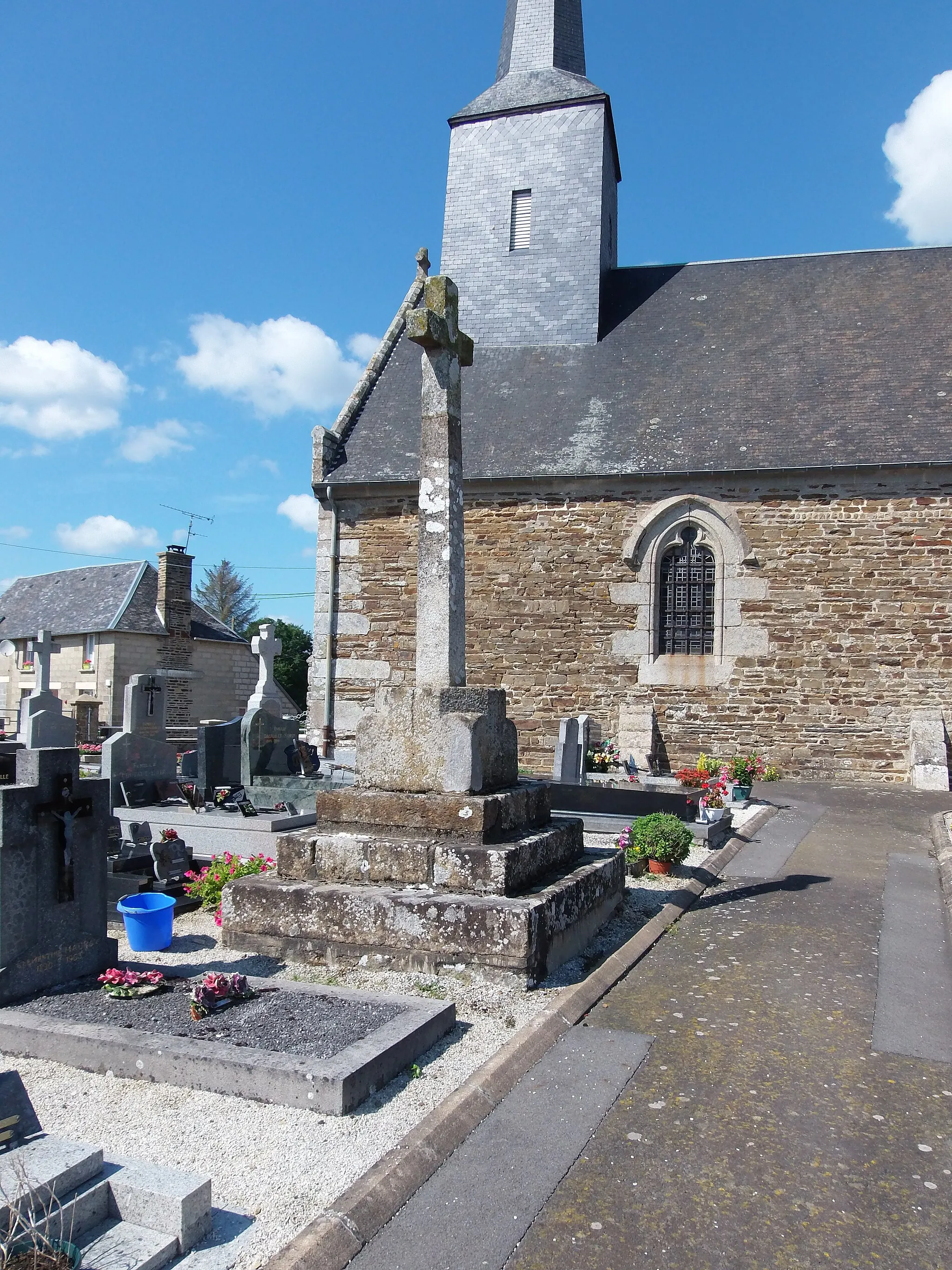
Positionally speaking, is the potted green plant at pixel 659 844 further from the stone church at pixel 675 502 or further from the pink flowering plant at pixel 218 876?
the stone church at pixel 675 502

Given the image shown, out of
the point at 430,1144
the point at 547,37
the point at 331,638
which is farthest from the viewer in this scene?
the point at 547,37

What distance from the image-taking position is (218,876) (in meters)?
6.77

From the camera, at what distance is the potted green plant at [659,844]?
744cm

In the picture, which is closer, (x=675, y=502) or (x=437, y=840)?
(x=437, y=840)

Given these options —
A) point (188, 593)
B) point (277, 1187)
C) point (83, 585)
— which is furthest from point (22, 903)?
point (83, 585)

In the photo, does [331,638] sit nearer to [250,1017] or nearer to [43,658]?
[43,658]

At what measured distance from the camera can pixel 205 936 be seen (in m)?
5.75

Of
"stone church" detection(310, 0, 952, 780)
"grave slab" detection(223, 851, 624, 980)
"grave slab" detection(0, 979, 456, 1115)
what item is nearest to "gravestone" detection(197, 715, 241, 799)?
"stone church" detection(310, 0, 952, 780)

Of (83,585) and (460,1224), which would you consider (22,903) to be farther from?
(83,585)

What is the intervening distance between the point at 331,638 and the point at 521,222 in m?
9.12

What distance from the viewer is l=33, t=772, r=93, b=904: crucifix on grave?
456 centimetres

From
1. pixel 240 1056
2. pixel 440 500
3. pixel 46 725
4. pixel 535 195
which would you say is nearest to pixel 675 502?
pixel 535 195


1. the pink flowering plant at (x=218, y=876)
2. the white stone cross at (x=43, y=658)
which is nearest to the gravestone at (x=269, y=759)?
the pink flowering plant at (x=218, y=876)

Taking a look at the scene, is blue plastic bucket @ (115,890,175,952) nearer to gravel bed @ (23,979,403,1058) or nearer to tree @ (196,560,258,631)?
gravel bed @ (23,979,403,1058)
